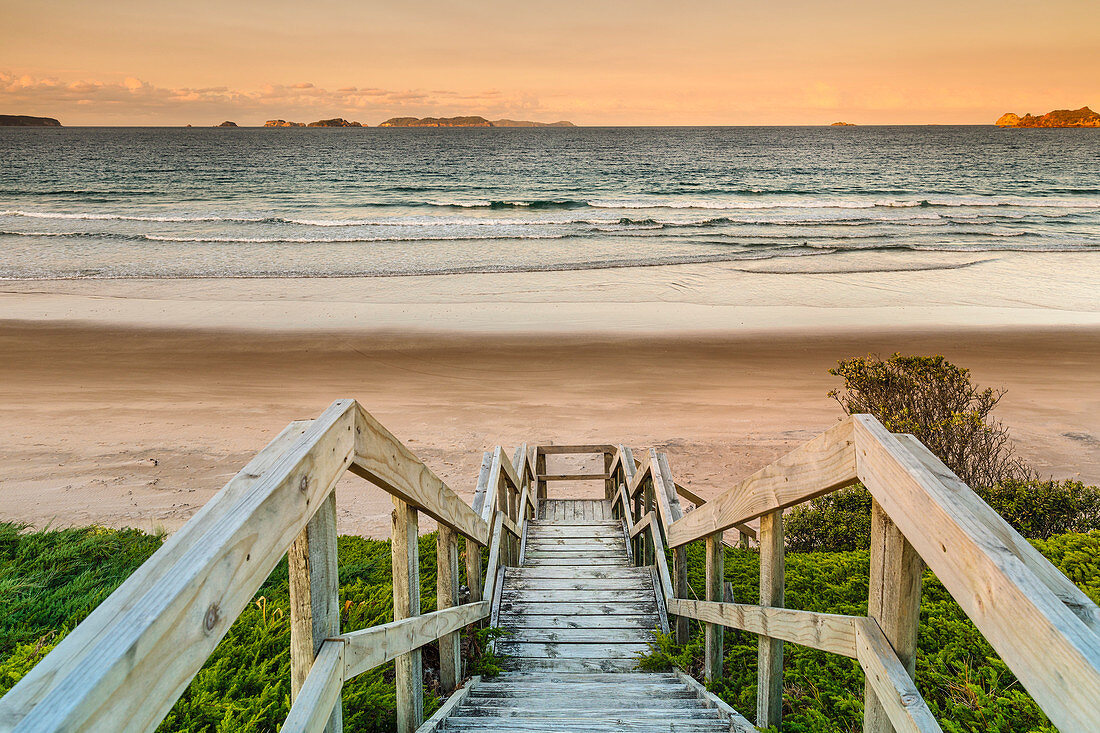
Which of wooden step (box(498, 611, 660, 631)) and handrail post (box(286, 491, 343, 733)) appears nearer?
handrail post (box(286, 491, 343, 733))

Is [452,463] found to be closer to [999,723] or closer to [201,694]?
[201,694]

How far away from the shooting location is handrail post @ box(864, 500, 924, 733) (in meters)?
1.74

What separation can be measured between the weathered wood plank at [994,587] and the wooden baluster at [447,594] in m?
2.14

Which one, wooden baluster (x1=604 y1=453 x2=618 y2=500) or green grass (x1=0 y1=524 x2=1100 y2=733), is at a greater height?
green grass (x1=0 y1=524 x2=1100 y2=733)

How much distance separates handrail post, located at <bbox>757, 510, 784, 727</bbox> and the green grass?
105 millimetres

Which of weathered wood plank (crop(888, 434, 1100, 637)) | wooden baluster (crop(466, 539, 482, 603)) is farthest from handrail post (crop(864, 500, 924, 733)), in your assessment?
wooden baluster (crop(466, 539, 482, 603))

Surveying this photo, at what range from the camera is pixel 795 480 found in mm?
2291

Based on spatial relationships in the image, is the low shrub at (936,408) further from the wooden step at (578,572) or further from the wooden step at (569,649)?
the wooden step at (569,649)

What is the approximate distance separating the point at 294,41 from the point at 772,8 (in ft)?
169

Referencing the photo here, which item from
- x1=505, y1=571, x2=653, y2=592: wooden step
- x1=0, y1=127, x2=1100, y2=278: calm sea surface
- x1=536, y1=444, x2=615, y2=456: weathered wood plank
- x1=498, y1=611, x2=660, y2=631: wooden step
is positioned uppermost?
x1=0, y1=127, x2=1100, y2=278: calm sea surface

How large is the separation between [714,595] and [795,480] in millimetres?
1552

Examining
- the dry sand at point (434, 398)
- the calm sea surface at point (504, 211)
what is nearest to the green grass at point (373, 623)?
Answer: the dry sand at point (434, 398)

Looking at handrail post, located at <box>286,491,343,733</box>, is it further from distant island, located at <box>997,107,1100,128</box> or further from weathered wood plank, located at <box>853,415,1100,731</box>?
distant island, located at <box>997,107,1100,128</box>

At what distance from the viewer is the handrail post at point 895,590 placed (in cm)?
174
